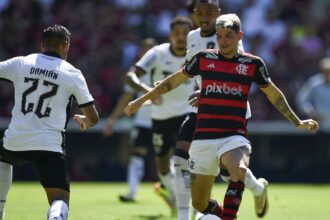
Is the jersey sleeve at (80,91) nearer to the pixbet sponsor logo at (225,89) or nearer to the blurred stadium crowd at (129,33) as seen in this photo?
the pixbet sponsor logo at (225,89)

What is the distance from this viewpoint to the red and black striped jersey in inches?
335

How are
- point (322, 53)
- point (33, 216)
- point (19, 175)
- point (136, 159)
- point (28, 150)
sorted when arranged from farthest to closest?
point (322, 53) → point (19, 175) → point (136, 159) → point (33, 216) → point (28, 150)

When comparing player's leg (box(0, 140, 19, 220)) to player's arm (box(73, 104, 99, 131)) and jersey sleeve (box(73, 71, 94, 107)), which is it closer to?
player's arm (box(73, 104, 99, 131))

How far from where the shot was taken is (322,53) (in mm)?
22406

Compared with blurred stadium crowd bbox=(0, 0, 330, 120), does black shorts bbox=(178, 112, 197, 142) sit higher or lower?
lower

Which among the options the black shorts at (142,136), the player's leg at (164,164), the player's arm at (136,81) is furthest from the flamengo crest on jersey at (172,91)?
the black shorts at (142,136)

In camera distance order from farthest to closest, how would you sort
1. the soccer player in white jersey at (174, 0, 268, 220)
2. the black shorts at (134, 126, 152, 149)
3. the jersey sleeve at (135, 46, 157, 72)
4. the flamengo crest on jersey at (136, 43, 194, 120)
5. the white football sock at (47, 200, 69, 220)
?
the black shorts at (134, 126, 152, 149)
the flamengo crest on jersey at (136, 43, 194, 120)
the jersey sleeve at (135, 46, 157, 72)
the soccer player in white jersey at (174, 0, 268, 220)
the white football sock at (47, 200, 69, 220)

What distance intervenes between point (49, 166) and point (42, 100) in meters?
0.64

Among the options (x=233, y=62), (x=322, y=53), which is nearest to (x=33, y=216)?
(x=233, y=62)

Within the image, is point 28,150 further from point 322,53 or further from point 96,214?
point 322,53

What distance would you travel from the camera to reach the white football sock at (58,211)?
25.8 ft

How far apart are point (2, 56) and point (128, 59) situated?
3.15m

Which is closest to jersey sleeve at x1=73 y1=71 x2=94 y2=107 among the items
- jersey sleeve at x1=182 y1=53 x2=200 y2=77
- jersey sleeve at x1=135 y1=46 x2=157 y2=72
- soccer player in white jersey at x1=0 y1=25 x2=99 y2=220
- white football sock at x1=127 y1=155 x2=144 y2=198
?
soccer player in white jersey at x1=0 y1=25 x2=99 y2=220

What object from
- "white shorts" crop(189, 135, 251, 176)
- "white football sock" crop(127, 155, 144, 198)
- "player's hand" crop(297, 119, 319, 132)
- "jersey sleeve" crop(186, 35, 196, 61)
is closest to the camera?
"white shorts" crop(189, 135, 251, 176)
